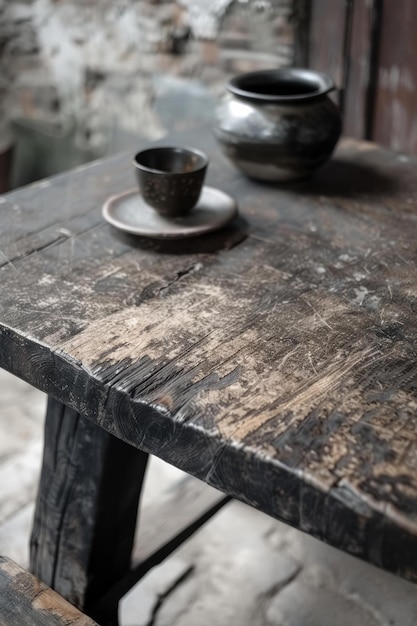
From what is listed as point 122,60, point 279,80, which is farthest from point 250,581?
point 122,60

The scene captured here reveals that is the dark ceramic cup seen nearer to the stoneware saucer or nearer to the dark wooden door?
the stoneware saucer

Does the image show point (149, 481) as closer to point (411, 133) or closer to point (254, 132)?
point (254, 132)

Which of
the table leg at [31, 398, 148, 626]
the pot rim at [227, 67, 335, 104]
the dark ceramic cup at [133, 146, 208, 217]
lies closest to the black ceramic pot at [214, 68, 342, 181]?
the pot rim at [227, 67, 335, 104]

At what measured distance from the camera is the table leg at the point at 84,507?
1.18 m

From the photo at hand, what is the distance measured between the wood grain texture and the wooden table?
227mm

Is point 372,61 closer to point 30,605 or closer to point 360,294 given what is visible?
point 360,294

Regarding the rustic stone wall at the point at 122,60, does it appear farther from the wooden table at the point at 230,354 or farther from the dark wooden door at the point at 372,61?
the wooden table at the point at 230,354

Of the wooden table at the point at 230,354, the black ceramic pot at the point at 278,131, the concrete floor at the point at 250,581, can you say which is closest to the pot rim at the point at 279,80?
the black ceramic pot at the point at 278,131

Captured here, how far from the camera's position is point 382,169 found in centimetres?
150

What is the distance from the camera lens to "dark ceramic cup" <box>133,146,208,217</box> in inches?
46.7

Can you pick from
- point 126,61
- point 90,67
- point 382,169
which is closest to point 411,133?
point 382,169

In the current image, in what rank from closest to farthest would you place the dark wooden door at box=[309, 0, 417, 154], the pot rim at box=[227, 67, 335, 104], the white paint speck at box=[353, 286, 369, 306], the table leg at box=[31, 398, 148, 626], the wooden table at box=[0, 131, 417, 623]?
the wooden table at box=[0, 131, 417, 623] → the white paint speck at box=[353, 286, 369, 306] → the table leg at box=[31, 398, 148, 626] → the pot rim at box=[227, 67, 335, 104] → the dark wooden door at box=[309, 0, 417, 154]

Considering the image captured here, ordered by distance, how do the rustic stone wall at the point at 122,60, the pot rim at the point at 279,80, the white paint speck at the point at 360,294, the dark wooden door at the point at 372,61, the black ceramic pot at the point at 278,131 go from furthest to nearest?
the rustic stone wall at the point at 122,60 < the dark wooden door at the point at 372,61 < the pot rim at the point at 279,80 < the black ceramic pot at the point at 278,131 < the white paint speck at the point at 360,294

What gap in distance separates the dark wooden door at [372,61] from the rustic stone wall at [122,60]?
10 cm
